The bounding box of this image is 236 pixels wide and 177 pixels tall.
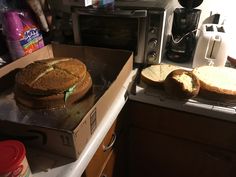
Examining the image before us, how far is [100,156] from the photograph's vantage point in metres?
0.78

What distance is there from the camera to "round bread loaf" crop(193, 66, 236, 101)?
82 centimetres

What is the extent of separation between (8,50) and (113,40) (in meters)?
0.48

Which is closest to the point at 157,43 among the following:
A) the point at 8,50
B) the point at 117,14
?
the point at 117,14

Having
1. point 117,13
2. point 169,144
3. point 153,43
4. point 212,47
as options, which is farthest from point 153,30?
point 169,144

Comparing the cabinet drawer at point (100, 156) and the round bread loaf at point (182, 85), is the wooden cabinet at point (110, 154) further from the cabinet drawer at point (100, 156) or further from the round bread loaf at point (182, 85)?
the round bread loaf at point (182, 85)

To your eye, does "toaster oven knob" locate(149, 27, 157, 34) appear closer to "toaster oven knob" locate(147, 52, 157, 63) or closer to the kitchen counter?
"toaster oven knob" locate(147, 52, 157, 63)

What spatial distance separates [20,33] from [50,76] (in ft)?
0.98

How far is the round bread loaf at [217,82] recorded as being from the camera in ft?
2.70

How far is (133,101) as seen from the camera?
943 millimetres

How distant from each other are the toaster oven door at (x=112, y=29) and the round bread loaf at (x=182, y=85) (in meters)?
0.22

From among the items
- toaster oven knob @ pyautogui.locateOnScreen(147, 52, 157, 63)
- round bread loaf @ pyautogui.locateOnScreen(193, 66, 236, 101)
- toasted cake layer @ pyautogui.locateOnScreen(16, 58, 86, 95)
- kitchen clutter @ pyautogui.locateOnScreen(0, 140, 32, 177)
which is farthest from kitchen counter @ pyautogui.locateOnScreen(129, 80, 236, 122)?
kitchen clutter @ pyautogui.locateOnScreen(0, 140, 32, 177)

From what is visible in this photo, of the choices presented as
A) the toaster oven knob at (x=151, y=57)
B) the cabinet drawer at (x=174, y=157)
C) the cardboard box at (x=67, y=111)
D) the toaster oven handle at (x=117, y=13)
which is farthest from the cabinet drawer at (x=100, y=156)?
the toaster oven handle at (x=117, y=13)

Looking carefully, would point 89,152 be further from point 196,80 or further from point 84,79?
point 196,80

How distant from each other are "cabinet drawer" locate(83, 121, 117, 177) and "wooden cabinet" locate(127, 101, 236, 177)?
181mm
